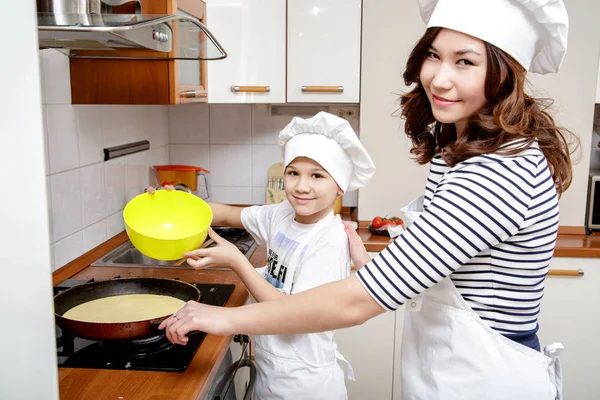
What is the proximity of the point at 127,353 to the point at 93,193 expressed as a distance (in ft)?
2.98

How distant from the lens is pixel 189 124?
9.25 feet

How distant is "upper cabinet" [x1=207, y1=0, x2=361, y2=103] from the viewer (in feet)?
7.73

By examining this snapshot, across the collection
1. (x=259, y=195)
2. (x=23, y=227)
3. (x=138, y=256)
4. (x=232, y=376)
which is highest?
(x=23, y=227)

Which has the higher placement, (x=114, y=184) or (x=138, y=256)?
(x=114, y=184)

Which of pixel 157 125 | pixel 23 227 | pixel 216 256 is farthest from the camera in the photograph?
pixel 157 125

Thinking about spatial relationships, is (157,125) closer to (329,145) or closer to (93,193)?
(93,193)

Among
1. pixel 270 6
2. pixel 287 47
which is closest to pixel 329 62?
pixel 287 47

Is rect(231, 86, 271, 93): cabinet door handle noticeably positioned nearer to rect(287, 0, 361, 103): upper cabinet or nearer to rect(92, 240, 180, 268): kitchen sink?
rect(287, 0, 361, 103): upper cabinet

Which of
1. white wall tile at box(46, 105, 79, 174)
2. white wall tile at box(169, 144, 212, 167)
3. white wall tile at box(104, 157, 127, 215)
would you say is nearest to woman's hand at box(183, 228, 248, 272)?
white wall tile at box(46, 105, 79, 174)

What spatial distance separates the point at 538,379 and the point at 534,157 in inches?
16.2

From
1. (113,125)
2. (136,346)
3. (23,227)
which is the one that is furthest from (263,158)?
(23,227)

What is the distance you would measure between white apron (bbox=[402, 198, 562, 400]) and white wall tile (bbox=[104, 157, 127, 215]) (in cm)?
136

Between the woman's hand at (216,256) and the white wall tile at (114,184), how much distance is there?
0.90m

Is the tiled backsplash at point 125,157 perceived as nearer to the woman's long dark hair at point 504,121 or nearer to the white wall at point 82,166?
the white wall at point 82,166
